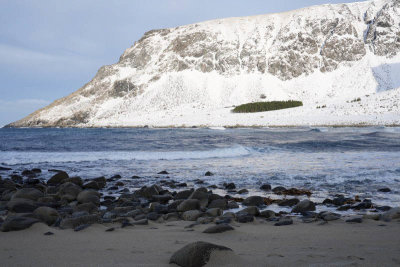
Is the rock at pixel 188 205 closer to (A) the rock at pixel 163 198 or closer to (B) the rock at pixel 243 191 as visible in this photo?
(A) the rock at pixel 163 198

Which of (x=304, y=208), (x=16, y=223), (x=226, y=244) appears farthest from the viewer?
(x=304, y=208)

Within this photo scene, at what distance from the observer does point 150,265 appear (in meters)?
3.01

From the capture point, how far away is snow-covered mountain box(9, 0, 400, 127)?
327ft

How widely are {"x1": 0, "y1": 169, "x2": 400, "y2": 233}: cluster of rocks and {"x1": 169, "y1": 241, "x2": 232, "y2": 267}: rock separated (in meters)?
1.59

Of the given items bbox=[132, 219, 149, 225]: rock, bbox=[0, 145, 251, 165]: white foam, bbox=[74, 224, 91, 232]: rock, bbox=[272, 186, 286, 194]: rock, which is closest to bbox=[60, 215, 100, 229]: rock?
bbox=[74, 224, 91, 232]: rock

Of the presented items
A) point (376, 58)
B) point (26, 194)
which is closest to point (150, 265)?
point (26, 194)

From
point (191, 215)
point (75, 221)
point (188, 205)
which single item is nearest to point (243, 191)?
point (188, 205)

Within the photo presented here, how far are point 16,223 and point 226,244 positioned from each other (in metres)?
3.23

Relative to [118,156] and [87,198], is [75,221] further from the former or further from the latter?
[118,156]

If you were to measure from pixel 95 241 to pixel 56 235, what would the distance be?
2.44 ft

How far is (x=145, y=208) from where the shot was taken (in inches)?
275

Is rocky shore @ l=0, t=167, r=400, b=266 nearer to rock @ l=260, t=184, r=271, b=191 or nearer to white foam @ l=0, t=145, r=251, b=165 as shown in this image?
rock @ l=260, t=184, r=271, b=191

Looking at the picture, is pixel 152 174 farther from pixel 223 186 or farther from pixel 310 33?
pixel 310 33

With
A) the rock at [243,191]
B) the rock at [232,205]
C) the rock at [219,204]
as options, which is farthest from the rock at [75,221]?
the rock at [243,191]
